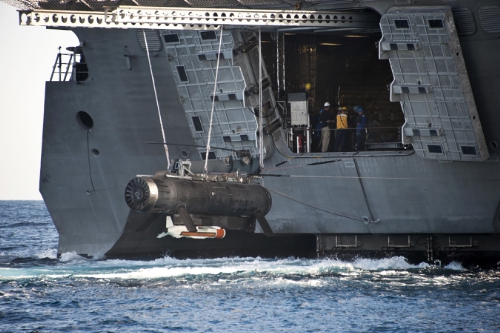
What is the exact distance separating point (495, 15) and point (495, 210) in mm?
6326

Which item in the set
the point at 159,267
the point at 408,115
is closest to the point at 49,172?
the point at 159,267

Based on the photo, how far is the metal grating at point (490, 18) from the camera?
78.6ft

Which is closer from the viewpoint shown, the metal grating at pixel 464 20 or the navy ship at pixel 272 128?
the navy ship at pixel 272 128

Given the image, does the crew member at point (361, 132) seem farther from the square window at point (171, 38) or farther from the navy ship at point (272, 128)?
the square window at point (171, 38)

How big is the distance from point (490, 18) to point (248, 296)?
10.3 m

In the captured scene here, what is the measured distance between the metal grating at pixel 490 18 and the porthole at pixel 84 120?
14.7 metres

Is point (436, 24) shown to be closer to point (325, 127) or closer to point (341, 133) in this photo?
point (341, 133)

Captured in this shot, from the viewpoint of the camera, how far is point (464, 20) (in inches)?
958

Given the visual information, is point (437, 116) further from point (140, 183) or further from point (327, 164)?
point (140, 183)

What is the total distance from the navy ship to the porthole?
0.09 metres

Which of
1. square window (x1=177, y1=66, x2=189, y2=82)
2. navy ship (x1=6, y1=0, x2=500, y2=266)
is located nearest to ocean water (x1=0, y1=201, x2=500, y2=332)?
navy ship (x1=6, y1=0, x2=500, y2=266)

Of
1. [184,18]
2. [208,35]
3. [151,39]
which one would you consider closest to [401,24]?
[208,35]

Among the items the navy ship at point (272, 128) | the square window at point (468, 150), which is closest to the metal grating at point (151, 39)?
the navy ship at point (272, 128)

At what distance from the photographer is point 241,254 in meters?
35.1
